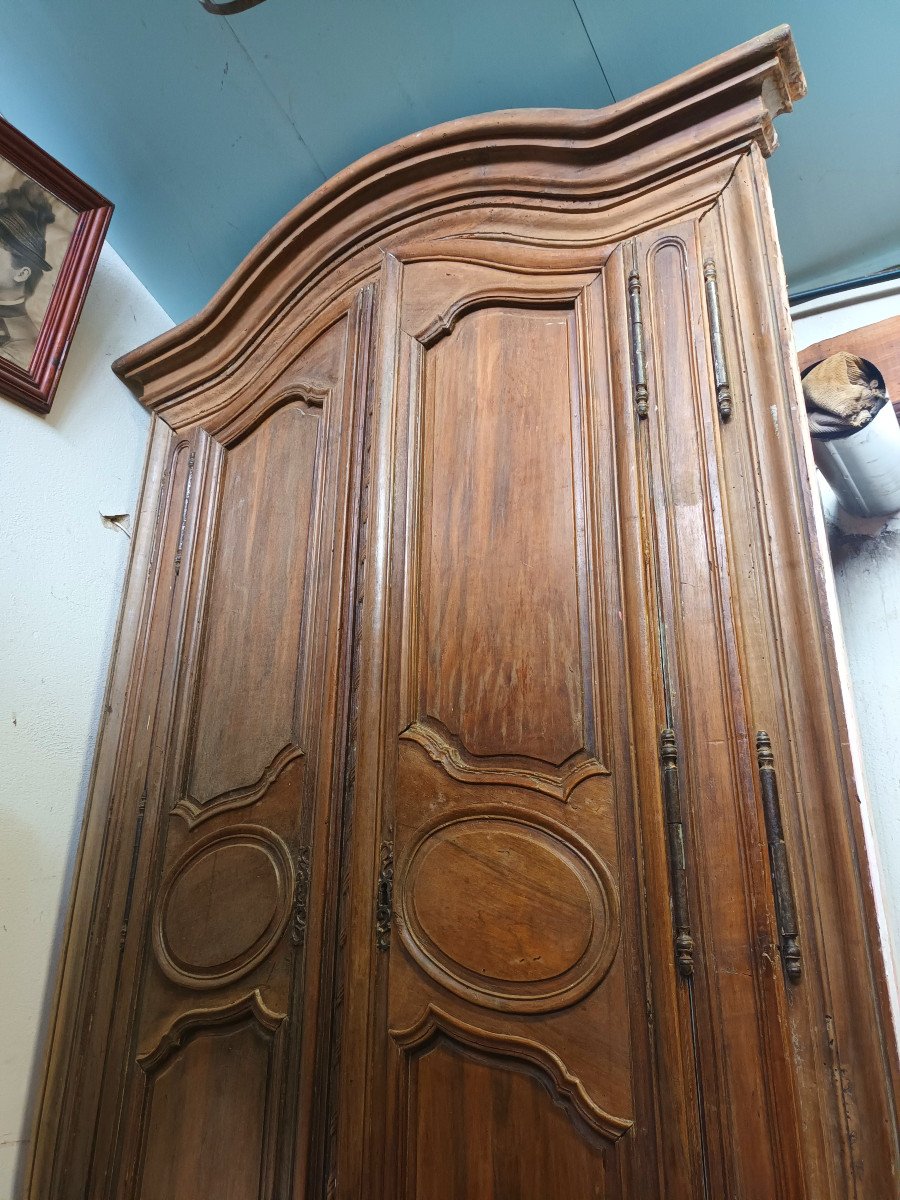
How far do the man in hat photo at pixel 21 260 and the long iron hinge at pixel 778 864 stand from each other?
129 cm

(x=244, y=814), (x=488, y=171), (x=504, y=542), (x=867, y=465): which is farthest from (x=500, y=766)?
(x=488, y=171)

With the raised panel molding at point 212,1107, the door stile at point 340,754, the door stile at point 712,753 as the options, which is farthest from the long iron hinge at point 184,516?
the door stile at point 712,753

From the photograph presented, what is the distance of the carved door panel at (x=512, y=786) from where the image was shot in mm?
811

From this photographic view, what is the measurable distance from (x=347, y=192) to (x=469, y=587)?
0.70 meters

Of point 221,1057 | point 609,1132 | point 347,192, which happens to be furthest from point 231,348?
point 609,1132

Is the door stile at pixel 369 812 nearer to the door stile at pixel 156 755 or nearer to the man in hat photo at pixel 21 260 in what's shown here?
the door stile at pixel 156 755

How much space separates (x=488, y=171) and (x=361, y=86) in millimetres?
358

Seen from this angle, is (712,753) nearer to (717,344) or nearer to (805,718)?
(805,718)

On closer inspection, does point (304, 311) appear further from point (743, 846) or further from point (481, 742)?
point (743, 846)

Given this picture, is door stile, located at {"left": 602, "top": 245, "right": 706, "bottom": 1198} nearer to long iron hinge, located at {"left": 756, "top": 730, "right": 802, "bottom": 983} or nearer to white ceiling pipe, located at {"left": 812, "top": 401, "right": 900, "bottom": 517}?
long iron hinge, located at {"left": 756, "top": 730, "right": 802, "bottom": 983}

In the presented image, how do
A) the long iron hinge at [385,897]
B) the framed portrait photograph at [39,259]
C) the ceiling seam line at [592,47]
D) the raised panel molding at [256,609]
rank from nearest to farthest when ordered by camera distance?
the long iron hinge at [385,897] → the raised panel molding at [256,609] → the ceiling seam line at [592,47] → the framed portrait photograph at [39,259]

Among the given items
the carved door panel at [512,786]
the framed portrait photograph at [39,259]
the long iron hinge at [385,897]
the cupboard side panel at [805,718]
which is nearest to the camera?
the cupboard side panel at [805,718]

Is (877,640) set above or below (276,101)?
below

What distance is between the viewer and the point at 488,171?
3.99 ft
